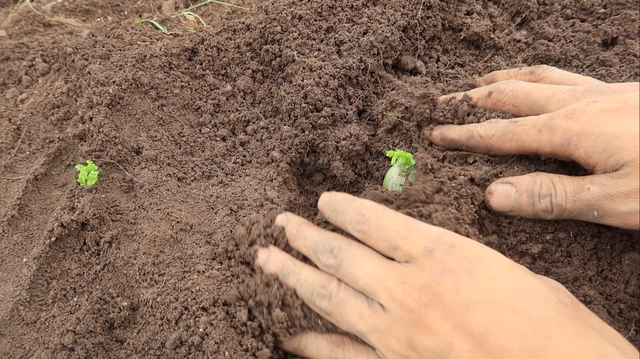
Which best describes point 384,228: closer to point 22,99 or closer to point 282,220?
point 282,220

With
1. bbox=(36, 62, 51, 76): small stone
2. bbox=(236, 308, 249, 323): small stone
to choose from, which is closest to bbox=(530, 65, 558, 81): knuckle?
bbox=(236, 308, 249, 323): small stone

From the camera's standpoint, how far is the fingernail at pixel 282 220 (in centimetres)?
176

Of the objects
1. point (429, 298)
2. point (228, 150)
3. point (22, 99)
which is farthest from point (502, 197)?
point (22, 99)

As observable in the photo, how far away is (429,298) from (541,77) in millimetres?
1266

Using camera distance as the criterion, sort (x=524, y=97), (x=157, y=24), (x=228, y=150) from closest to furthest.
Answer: (x=524, y=97), (x=228, y=150), (x=157, y=24)

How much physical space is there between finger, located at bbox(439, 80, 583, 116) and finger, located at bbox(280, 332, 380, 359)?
47.7 inches

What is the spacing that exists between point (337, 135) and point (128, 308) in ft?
4.06

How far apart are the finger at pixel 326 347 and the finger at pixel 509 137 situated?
3.23 ft

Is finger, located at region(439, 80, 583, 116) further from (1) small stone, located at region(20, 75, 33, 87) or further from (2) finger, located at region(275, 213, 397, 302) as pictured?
(1) small stone, located at region(20, 75, 33, 87)

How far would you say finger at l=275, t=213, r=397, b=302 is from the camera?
1505mm

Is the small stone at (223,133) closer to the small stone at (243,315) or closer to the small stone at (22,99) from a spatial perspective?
the small stone at (243,315)

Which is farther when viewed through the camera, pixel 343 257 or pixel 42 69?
pixel 42 69

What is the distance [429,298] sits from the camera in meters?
1.43

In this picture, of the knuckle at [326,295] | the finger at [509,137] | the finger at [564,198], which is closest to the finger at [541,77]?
the finger at [509,137]
